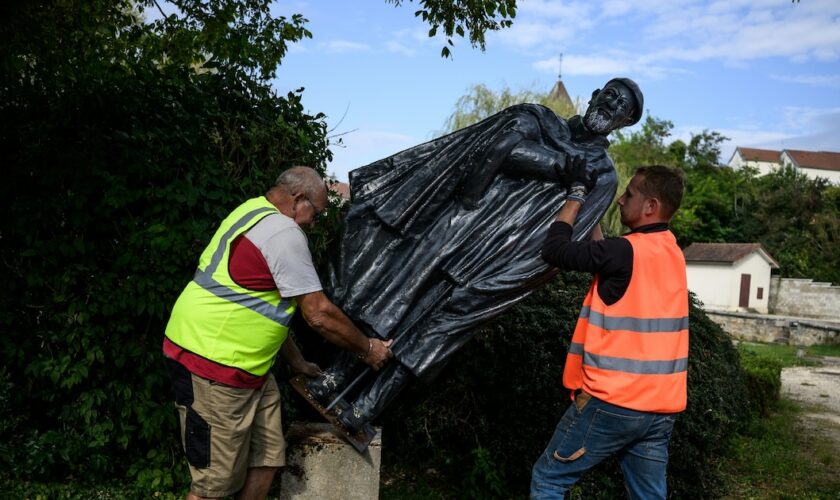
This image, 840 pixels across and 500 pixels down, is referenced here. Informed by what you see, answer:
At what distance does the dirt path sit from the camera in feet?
31.5

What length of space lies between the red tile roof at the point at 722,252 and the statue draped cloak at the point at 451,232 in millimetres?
38958

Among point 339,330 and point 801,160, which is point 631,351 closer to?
point 339,330

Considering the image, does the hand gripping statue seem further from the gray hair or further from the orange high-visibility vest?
the orange high-visibility vest

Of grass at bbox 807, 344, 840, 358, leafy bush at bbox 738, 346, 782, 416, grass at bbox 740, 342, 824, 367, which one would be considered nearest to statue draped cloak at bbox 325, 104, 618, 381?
leafy bush at bbox 738, 346, 782, 416

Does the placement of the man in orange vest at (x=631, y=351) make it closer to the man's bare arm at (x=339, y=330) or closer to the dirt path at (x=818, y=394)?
the man's bare arm at (x=339, y=330)

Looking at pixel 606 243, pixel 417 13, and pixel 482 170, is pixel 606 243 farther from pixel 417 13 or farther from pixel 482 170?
pixel 417 13

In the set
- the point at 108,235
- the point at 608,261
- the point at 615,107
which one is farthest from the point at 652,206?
the point at 108,235

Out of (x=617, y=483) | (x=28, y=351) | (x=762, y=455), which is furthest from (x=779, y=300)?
(x=28, y=351)

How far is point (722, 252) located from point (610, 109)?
40148 mm

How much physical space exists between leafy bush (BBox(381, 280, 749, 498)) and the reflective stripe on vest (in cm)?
257

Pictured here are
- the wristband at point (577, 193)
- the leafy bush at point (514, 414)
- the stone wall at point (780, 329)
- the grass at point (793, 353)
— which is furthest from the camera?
the stone wall at point (780, 329)

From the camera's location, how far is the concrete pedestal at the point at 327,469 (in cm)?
399

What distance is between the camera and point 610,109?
3926 millimetres

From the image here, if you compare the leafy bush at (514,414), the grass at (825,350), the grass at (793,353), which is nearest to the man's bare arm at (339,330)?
the leafy bush at (514,414)
